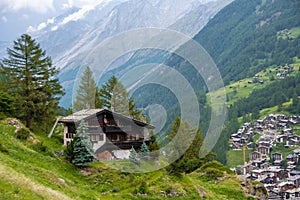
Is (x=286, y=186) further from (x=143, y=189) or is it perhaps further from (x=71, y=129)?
(x=143, y=189)

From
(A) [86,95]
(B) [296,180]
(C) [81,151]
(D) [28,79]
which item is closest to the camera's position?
(C) [81,151]

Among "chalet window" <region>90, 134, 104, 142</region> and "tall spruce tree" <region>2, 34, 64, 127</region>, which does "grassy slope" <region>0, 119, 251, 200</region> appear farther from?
"tall spruce tree" <region>2, 34, 64, 127</region>

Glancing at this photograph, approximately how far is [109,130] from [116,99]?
1806 cm

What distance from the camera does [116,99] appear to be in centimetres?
6681

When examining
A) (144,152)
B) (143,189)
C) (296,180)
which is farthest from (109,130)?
(296,180)

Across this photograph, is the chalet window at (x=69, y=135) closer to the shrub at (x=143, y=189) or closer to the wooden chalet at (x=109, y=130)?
the wooden chalet at (x=109, y=130)

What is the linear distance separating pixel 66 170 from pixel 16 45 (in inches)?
963

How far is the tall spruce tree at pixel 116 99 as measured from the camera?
65.4m

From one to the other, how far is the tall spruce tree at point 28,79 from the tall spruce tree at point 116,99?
41.9 ft

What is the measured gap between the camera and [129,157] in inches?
1817

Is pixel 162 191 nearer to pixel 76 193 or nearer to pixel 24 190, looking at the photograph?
pixel 76 193

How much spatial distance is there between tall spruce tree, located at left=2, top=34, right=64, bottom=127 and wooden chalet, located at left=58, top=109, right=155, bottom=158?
502cm

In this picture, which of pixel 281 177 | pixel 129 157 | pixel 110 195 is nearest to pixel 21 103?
pixel 129 157

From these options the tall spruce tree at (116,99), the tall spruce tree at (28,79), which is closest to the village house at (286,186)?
the tall spruce tree at (116,99)
